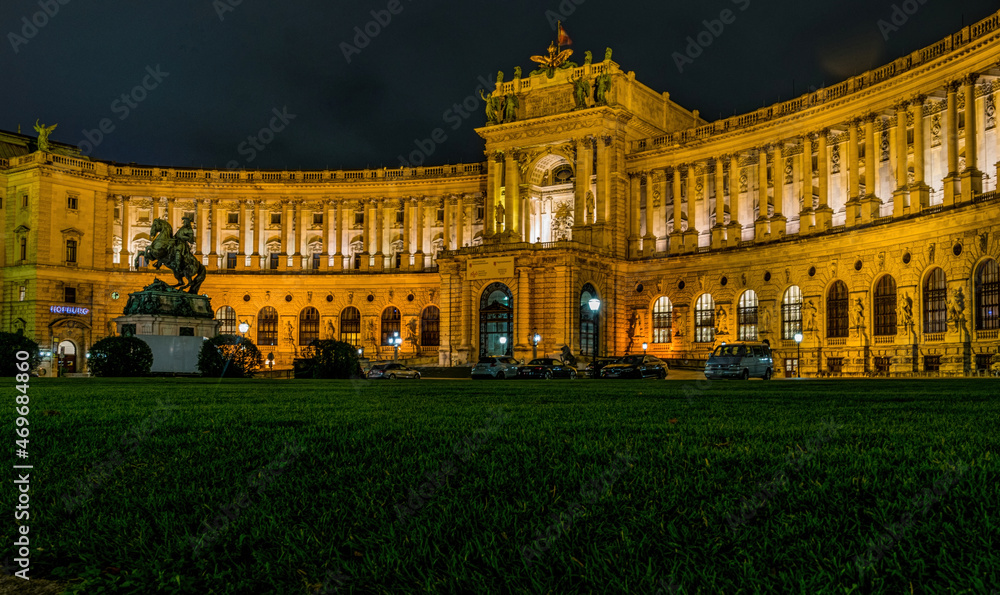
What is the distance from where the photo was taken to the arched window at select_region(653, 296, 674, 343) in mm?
67125

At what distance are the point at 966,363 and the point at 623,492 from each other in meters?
44.3

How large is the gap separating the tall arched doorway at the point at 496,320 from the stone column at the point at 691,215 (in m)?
15.1

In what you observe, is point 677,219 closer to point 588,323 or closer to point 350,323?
point 588,323

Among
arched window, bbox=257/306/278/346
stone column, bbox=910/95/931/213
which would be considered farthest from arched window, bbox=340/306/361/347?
stone column, bbox=910/95/931/213

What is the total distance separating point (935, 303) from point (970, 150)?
861 cm

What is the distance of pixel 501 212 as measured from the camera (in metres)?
73.3

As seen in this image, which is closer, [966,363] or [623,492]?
[623,492]

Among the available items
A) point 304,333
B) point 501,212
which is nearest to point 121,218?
point 304,333

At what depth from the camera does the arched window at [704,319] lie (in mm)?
63906

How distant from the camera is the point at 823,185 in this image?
5728cm

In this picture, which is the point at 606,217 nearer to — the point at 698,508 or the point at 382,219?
the point at 382,219

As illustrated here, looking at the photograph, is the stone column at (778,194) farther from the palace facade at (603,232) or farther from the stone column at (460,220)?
the stone column at (460,220)

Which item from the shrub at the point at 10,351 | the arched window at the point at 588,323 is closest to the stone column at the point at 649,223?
the arched window at the point at 588,323

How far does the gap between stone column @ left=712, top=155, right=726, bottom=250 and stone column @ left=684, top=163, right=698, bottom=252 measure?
1989mm
